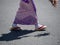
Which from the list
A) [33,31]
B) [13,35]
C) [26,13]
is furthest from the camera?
[26,13]

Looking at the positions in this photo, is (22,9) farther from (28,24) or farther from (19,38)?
(19,38)

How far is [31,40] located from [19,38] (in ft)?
1.10

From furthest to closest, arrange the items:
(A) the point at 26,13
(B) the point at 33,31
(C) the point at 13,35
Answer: (A) the point at 26,13 → (B) the point at 33,31 → (C) the point at 13,35

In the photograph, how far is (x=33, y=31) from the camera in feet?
28.5

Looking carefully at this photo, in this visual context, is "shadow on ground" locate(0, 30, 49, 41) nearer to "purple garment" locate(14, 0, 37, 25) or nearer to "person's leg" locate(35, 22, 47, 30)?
"person's leg" locate(35, 22, 47, 30)

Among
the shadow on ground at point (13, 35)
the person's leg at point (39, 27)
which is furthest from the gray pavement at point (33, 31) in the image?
the person's leg at point (39, 27)

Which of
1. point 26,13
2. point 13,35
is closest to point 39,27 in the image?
point 26,13

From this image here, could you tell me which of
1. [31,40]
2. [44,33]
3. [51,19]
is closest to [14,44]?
[31,40]

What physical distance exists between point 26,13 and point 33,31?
51cm

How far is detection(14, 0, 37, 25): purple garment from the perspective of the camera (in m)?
8.75

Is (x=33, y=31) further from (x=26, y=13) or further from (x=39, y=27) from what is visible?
(x=26, y=13)

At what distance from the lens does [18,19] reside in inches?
349

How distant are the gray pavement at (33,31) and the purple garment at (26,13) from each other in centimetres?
20

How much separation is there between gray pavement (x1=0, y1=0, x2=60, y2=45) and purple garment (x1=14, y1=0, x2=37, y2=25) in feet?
0.67
